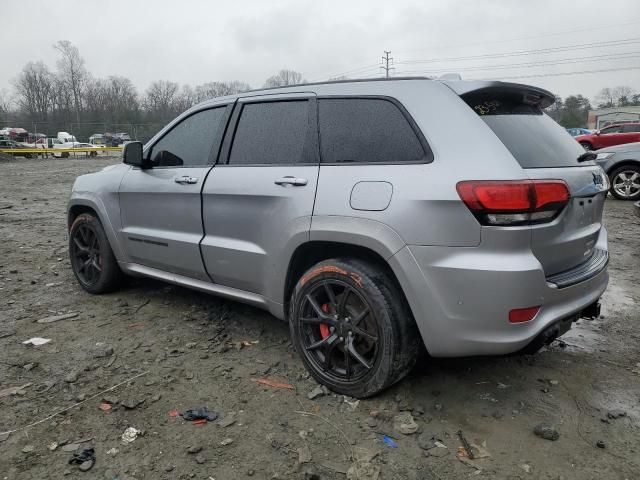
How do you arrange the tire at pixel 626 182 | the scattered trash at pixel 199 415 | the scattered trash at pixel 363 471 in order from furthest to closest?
the tire at pixel 626 182, the scattered trash at pixel 199 415, the scattered trash at pixel 363 471

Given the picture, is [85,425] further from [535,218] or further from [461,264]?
[535,218]

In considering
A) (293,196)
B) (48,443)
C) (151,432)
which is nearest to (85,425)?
(48,443)

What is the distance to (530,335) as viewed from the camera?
2.39m

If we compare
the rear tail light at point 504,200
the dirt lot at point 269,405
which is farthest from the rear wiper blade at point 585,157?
the dirt lot at point 269,405

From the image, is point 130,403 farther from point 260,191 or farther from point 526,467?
point 526,467

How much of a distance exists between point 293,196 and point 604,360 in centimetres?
235

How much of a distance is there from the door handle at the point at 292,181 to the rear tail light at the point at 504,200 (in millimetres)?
966

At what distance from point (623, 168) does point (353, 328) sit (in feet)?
32.5

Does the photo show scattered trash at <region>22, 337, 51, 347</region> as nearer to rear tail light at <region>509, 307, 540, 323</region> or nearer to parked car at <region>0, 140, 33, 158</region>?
rear tail light at <region>509, 307, 540, 323</region>

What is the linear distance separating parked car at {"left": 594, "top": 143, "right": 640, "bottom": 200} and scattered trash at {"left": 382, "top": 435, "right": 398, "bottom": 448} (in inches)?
385

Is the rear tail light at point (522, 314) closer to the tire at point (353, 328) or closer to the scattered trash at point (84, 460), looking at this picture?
the tire at point (353, 328)

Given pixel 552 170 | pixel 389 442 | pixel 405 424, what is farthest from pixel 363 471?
pixel 552 170

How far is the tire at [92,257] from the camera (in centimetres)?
459

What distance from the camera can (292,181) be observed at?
3.03 metres
